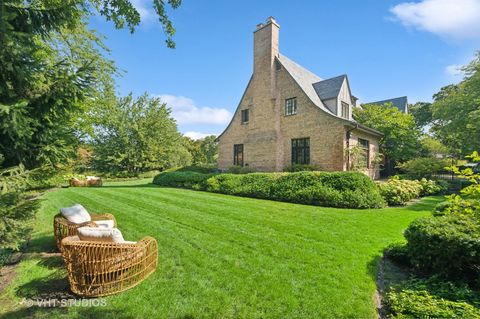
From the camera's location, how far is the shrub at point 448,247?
11.6 ft

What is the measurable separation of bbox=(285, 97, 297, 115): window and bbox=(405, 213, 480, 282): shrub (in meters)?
13.4

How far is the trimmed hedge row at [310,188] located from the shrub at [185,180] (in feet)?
4.05

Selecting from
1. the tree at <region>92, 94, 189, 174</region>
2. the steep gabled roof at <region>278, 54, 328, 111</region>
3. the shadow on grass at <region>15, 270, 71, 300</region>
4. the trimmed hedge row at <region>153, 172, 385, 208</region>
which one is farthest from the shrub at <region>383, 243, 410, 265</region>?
the tree at <region>92, 94, 189, 174</region>

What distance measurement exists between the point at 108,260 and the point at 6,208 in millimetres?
1612

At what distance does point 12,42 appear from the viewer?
3.53 metres

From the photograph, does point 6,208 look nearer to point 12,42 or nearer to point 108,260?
point 108,260

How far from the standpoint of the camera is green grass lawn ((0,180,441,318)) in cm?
318

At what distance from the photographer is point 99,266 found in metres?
3.56

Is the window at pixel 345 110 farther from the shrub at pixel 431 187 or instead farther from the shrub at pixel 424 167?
the shrub at pixel 431 187

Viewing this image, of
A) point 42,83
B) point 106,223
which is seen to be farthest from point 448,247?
point 42,83

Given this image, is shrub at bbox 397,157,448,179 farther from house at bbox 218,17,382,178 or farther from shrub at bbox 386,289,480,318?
shrub at bbox 386,289,480,318

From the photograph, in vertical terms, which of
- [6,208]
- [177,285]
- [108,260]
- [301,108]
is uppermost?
[301,108]

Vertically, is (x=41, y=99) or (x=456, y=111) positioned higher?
(x=456, y=111)

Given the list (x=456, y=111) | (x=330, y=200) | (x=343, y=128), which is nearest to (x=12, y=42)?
(x=330, y=200)
